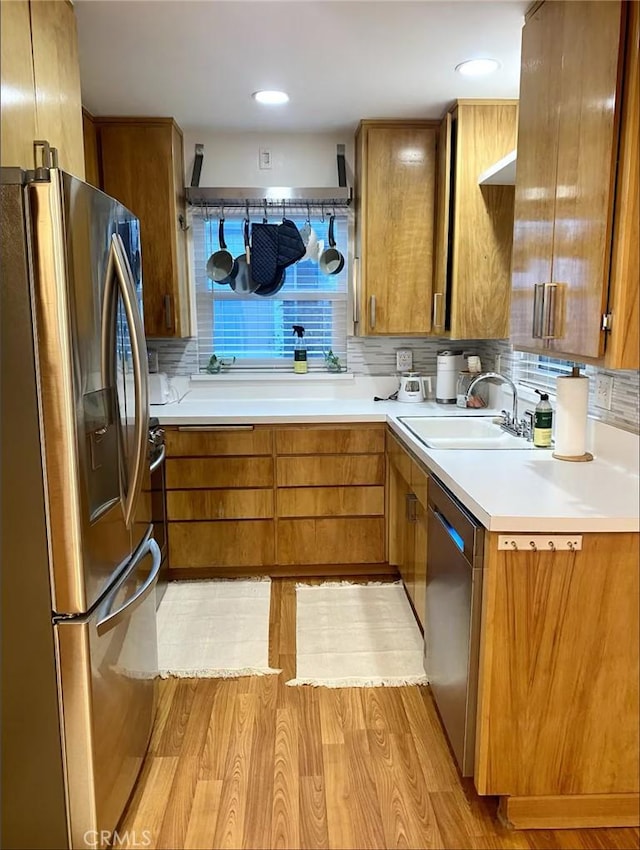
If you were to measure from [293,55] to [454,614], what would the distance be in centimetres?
205

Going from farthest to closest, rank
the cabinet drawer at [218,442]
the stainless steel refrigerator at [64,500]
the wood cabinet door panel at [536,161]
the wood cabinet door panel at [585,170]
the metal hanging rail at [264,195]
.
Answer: the metal hanging rail at [264,195], the cabinet drawer at [218,442], the wood cabinet door panel at [536,161], the wood cabinet door panel at [585,170], the stainless steel refrigerator at [64,500]

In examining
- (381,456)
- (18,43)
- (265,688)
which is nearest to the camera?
(18,43)

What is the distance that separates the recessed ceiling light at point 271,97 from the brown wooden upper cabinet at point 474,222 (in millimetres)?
791

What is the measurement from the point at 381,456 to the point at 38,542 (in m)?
1.97

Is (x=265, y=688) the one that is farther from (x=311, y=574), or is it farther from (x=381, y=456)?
(x=381, y=456)

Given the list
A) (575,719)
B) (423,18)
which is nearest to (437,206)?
(423,18)

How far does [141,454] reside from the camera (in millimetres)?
1706

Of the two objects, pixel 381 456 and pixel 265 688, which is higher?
pixel 381 456

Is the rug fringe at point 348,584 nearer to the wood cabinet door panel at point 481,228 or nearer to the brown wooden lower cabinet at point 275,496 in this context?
the brown wooden lower cabinet at point 275,496

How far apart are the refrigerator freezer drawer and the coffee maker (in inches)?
80.1

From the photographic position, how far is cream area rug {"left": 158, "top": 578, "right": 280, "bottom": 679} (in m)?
2.42

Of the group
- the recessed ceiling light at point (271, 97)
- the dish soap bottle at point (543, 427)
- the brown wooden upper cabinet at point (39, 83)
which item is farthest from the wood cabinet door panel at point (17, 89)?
the dish soap bottle at point (543, 427)

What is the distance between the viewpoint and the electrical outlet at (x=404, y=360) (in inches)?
141

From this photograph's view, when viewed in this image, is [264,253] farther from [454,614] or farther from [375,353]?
[454,614]
